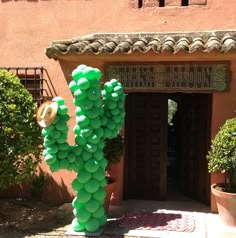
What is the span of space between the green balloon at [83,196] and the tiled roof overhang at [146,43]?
8.01 feet

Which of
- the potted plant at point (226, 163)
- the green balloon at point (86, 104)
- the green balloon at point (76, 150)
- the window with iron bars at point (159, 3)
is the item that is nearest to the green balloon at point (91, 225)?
the green balloon at point (76, 150)

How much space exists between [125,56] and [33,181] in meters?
3.24

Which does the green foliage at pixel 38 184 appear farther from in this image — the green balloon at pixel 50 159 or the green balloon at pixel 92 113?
the green balloon at pixel 92 113

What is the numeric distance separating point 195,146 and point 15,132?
3.84 meters

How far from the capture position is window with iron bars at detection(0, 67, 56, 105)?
7.80 metres

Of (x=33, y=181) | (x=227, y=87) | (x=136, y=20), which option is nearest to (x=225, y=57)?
(x=227, y=87)

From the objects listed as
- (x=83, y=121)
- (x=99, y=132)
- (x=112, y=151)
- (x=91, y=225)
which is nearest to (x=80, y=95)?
(x=83, y=121)

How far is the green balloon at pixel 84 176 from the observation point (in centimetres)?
572

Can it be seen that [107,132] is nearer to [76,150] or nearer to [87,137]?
[87,137]

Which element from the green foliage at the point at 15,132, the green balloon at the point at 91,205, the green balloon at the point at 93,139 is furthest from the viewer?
the green foliage at the point at 15,132

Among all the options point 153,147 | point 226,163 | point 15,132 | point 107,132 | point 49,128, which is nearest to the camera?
point 49,128

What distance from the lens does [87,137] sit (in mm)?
5703

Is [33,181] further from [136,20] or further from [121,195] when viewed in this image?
[136,20]

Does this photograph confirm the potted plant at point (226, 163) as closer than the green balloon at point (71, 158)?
No
